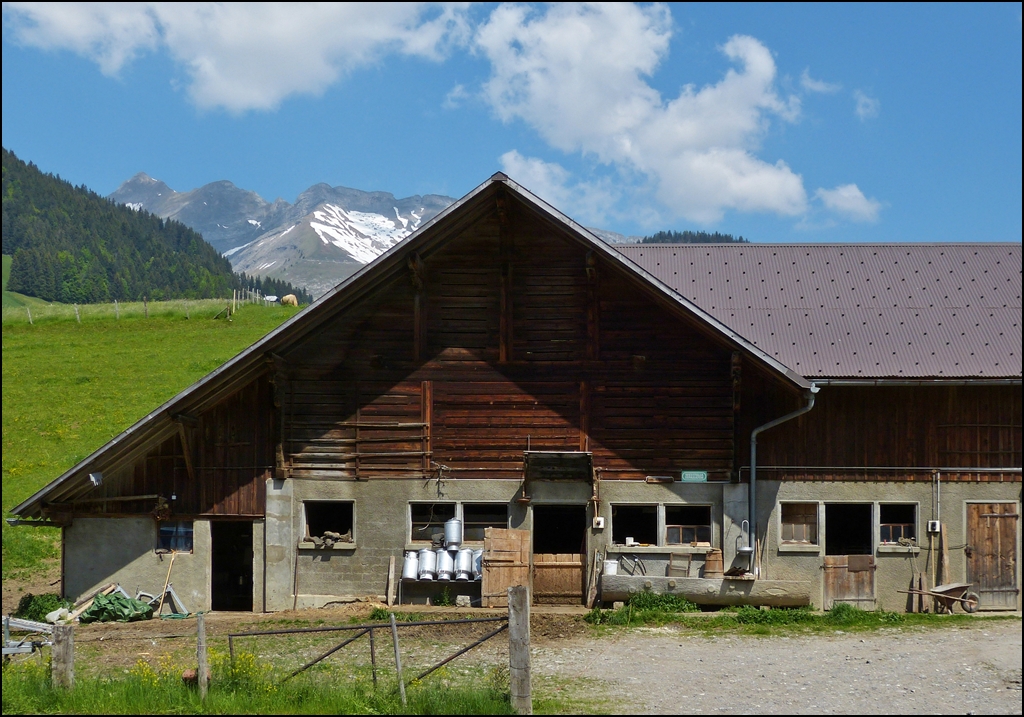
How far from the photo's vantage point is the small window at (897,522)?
61.0 ft

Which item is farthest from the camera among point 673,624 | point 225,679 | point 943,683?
point 673,624

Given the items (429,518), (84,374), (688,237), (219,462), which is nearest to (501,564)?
(429,518)

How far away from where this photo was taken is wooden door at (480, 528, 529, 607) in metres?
18.0

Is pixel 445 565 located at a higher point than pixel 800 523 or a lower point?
lower

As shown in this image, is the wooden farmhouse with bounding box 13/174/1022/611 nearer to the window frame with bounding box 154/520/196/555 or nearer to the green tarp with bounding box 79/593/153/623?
the window frame with bounding box 154/520/196/555

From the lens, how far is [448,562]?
59.8 ft

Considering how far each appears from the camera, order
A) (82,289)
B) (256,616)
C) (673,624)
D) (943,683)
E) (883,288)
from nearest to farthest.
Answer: (943,683), (673,624), (256,616), (883,288), (82,289)

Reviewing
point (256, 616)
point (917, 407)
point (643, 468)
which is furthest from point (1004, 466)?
point (256, 616)

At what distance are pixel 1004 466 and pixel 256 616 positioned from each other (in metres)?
14.7

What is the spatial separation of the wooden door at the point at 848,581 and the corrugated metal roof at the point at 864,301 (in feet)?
11.8

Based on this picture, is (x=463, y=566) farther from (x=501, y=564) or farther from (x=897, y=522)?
(x=897, y=522)

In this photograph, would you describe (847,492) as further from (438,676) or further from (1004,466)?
(438,676)

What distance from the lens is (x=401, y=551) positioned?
60.7 ft

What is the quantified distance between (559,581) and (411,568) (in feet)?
9.39
